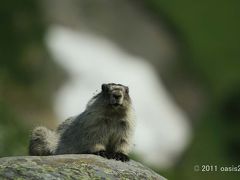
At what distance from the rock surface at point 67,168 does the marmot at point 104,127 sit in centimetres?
162

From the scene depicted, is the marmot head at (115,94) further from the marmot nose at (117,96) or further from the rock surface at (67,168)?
the rock surface at (67,168)

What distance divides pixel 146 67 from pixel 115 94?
34.9m

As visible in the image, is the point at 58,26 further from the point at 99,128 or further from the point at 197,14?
the point at 99,128

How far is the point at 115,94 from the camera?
18.9 m

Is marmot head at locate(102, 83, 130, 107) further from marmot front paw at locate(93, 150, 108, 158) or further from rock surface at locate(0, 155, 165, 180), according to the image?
rock surface at locate(0, 155, 165, 180)

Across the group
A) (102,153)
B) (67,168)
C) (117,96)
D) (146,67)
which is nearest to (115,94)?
(117,96)

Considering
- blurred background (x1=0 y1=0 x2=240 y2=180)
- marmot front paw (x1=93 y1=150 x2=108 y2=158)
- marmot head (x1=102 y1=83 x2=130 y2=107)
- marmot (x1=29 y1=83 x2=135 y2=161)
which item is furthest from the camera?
blurred background (x1=0 y1=0 x2=240 y2=180)

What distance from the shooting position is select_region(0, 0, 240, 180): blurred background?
4469cm

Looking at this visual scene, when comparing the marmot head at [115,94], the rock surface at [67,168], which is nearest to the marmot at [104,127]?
the marmot head at [115,94]

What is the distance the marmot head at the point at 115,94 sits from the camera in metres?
18.9

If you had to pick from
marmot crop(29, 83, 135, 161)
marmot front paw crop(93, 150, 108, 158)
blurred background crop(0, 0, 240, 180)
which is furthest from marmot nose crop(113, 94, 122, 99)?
blurred background crop(0, 0, 240, 180)

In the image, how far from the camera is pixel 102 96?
63.3ft

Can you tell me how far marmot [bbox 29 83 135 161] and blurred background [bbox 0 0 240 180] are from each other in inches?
827

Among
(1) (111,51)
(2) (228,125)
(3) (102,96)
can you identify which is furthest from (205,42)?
(3) (102,96)
